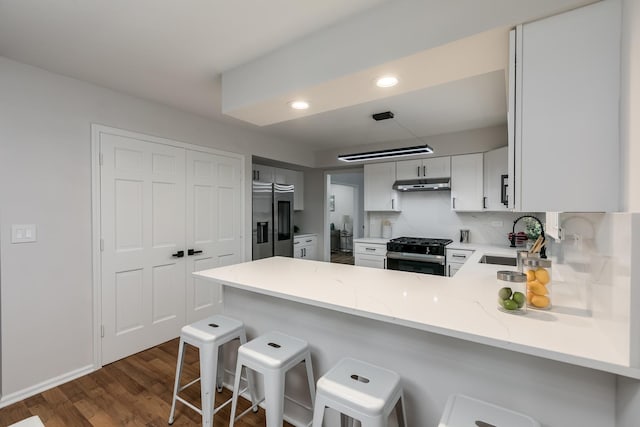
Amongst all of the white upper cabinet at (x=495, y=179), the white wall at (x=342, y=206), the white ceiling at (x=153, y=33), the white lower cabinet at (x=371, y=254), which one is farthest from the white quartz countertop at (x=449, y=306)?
the white wall at (x=342, y=206)

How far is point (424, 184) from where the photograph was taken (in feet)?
13.9

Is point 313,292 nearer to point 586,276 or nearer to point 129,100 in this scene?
point 586,276

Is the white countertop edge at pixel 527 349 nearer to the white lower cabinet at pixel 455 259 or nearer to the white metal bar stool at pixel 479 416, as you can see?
the white metal bar stool at pixel 479 416

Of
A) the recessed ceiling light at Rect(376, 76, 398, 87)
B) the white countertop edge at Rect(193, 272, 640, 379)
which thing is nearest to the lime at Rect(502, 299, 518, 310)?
the white countertop edge at Rect(193, 272, 640, 379)

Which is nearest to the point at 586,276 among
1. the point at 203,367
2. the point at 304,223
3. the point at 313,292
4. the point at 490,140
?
the point at 313,292

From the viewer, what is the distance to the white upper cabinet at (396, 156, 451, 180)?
4.15m

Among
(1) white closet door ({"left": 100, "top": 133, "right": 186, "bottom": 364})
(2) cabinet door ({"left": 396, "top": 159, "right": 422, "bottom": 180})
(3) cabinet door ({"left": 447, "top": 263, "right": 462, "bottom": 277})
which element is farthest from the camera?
(2) cabinet door ({"left": 396, "top": 159, "right": 422, "bottom": 180})

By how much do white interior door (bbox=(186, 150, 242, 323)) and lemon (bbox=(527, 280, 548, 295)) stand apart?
303cm

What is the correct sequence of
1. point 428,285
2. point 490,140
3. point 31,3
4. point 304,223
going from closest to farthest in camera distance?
point 31,3 < point 428,285 < point 490,140 < point 304,223

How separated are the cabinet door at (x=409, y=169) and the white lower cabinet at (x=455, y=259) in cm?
122

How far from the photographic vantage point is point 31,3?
1.55 meters

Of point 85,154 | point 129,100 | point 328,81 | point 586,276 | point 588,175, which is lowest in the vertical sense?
point 586,276

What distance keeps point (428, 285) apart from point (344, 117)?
2.24 metres

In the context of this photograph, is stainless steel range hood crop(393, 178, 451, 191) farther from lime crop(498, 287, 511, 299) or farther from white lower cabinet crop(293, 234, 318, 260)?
lime crop(498, 287, 511, 299)
